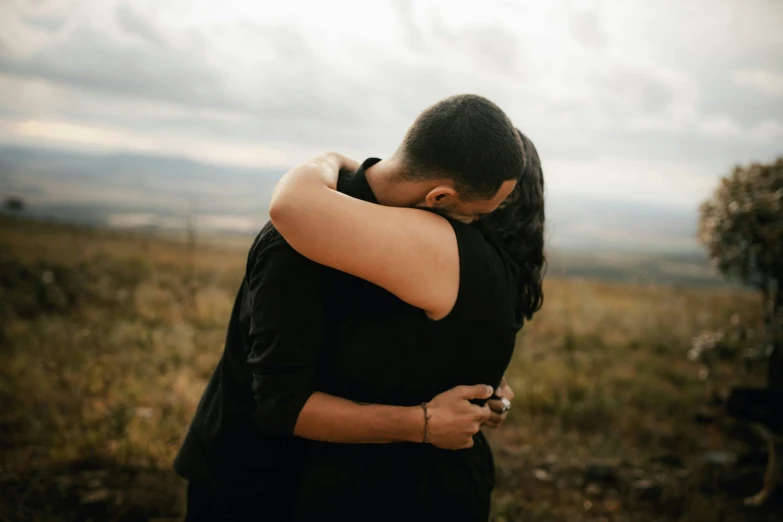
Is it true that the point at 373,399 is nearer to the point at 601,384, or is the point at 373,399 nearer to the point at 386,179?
the point at 386,179

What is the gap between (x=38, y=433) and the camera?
13.6 feet

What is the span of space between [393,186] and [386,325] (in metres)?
0.46

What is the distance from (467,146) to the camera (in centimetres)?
163

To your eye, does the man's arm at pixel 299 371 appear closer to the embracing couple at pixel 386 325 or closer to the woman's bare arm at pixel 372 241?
the embracing couple at pixel 386 325

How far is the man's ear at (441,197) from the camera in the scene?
5.51 feet

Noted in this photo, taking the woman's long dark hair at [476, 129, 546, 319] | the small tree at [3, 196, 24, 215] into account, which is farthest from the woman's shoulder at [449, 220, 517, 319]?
the small tree at [3, 196, 24, 215]

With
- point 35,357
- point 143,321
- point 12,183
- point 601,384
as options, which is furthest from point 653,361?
point 12,183

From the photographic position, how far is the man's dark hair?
5.35 ft

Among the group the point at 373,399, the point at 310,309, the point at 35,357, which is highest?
the point at 310,309

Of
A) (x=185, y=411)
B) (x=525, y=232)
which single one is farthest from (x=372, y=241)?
(x=185, y=411)

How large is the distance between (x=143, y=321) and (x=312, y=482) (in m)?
6.56

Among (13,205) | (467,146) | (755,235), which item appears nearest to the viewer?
(467,146)

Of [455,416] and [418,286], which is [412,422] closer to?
[455,416]

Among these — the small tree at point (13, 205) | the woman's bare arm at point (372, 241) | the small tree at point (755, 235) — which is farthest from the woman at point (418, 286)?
the small tree at point (13, 205)
